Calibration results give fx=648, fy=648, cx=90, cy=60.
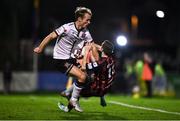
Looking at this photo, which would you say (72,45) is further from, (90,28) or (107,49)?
(90,28)

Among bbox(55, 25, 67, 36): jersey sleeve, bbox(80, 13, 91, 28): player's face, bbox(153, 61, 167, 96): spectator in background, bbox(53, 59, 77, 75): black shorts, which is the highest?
bbox(80, 13, 91, 28): player's face

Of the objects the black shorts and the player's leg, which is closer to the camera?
the player's leg

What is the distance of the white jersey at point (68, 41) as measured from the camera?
1377 cm

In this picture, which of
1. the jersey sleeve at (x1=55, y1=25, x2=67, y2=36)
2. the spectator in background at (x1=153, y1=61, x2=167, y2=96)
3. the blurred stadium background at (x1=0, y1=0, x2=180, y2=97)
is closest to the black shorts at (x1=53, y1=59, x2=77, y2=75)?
the jersey sleeve at (x1=55, y1=25, x2=67, y2=36)

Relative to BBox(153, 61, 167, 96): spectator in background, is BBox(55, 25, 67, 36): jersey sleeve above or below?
above

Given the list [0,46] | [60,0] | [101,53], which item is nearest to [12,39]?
[0,46]

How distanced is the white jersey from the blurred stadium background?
529 inches

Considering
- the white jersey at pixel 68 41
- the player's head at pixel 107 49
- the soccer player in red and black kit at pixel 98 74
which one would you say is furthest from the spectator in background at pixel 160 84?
the white jersey at pixel 68 41

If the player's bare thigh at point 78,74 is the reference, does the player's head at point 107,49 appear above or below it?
above

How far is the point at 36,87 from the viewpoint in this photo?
128ft

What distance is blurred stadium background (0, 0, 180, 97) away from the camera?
3922 cm

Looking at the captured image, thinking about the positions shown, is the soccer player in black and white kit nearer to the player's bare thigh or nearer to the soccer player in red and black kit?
the player's bare thigh

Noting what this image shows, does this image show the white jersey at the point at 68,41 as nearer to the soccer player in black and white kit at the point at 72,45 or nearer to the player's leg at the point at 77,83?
the soccer player in black and white kit at the point at 72,45

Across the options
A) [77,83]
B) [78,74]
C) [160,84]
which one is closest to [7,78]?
[160,84]
